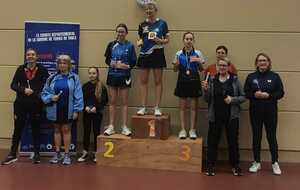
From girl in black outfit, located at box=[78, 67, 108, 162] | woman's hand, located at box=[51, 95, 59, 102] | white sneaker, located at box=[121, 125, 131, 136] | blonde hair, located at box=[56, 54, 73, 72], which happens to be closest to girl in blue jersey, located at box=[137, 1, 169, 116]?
white sneaker, located at box=[121, 125, 131, 136]

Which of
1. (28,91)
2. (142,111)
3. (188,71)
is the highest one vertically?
(188,71)

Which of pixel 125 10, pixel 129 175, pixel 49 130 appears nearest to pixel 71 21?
pixel 125 10

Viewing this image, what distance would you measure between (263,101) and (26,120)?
281 cm

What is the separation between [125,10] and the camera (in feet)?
20.3

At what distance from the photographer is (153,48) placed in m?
5.75

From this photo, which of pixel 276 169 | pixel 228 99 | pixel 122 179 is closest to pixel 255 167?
pixel 276 169

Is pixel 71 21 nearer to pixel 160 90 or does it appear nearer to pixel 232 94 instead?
pixel 160 90

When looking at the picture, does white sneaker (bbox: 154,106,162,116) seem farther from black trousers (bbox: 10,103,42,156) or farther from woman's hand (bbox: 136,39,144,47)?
black trousers (bbox: 10,103,42,156)

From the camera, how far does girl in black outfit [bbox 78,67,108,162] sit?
231 inches

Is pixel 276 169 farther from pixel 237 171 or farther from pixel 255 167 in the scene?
pixel 237 171

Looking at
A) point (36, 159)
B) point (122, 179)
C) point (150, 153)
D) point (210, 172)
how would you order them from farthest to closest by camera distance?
1. point (36, 159)
2. point (150, 153)
3. point (210, 172)
4. point (122, 179)

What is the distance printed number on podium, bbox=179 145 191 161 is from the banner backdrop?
1491 mm

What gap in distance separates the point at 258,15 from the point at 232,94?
1197 millimetres

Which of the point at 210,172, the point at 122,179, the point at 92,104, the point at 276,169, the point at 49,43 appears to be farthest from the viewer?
the point at 49,43
